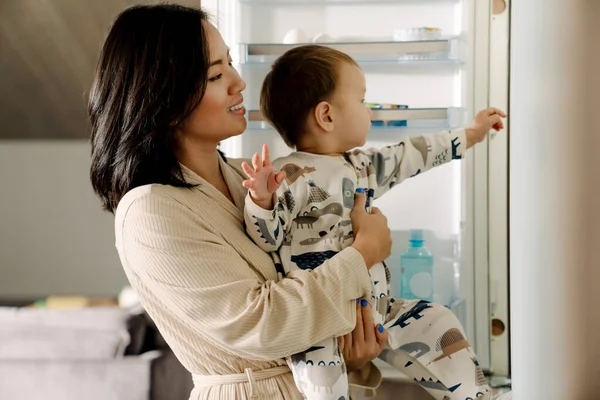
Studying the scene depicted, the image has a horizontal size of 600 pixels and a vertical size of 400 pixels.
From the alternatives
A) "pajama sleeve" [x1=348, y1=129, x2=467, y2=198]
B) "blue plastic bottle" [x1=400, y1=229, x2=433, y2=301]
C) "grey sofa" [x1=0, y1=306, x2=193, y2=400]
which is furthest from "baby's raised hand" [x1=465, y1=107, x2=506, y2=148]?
"grey sofa" [x1=0, y1=306, x2=193, y2=400]

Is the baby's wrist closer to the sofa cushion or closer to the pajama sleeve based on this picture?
the pajama sleeve

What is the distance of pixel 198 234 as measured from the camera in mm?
1057

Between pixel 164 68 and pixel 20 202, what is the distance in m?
1.90

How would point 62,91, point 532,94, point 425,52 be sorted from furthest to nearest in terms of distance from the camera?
point 62,91 < point 425,52 < point 532,94

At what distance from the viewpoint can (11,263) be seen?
2805 millimetres

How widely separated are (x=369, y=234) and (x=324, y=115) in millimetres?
252

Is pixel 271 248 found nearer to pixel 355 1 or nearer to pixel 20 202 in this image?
pixel 355 1

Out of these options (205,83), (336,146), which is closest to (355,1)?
(336,146)

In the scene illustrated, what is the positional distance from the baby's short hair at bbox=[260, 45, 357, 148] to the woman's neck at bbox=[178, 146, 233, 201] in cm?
15

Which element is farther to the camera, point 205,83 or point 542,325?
point 205,83

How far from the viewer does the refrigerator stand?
1.88m

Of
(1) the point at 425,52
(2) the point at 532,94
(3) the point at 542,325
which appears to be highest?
(1) the point at 425,52

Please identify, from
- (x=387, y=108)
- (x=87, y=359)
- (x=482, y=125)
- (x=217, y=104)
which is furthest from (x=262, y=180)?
(x=87, y=359)

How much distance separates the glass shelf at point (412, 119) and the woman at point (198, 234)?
0.57 m
